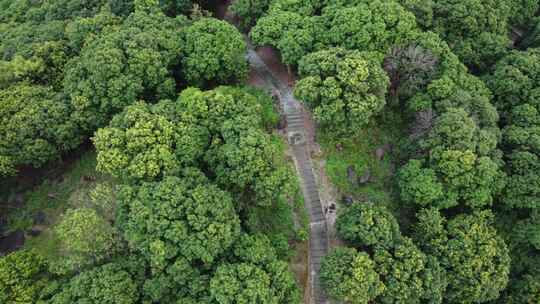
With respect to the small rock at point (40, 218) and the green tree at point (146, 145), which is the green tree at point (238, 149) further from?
the small rock at point (40, 218)

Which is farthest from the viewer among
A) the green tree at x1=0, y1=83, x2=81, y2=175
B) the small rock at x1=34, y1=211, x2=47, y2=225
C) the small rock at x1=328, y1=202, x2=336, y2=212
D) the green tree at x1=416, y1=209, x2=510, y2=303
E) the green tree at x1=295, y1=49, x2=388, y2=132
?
the small rock at x1=34, y1=211, x2=47, y2=225

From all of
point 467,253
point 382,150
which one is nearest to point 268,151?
point 382,150

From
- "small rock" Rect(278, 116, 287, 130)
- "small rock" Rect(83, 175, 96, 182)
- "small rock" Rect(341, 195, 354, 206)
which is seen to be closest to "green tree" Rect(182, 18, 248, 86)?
"small rock" Rect(278, 116, 287, 130)

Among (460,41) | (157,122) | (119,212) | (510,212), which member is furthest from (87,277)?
(460,41)

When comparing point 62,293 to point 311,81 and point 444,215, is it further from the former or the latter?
point 444,215

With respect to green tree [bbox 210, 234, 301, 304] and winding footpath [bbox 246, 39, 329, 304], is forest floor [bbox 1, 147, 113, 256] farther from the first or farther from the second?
winding footpath [bbox 246, 39, 329, 304]
